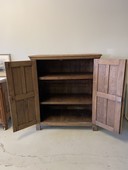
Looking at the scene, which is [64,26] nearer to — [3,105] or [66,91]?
[66,91]

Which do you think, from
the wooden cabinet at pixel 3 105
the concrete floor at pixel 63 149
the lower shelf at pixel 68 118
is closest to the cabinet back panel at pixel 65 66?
the wooden cabinet at pixel 3 105

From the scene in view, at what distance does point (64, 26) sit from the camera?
104 inches

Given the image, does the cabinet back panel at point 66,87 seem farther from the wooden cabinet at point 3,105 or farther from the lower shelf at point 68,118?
the wooden cabinet at point 3,105

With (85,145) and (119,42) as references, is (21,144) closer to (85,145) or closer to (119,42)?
(85,145)

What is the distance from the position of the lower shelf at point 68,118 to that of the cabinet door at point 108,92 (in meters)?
0.25

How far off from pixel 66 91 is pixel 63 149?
3.58 feet

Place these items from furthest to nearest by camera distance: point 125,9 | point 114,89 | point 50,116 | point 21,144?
point 50,116
point 125,9
point 21,144
point 114,89

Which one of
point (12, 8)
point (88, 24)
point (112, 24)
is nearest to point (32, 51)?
point (12, 8)

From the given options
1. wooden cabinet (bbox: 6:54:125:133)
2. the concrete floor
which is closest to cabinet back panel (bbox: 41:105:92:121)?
wooden cabinet (bbox: 6:54:125:133)

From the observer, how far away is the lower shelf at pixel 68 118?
2.50 metres

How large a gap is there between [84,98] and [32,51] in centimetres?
126

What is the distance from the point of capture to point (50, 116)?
2.71m

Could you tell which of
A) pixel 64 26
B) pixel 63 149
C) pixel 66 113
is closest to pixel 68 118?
pixel 66 113

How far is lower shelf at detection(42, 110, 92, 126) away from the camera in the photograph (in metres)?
2.50
